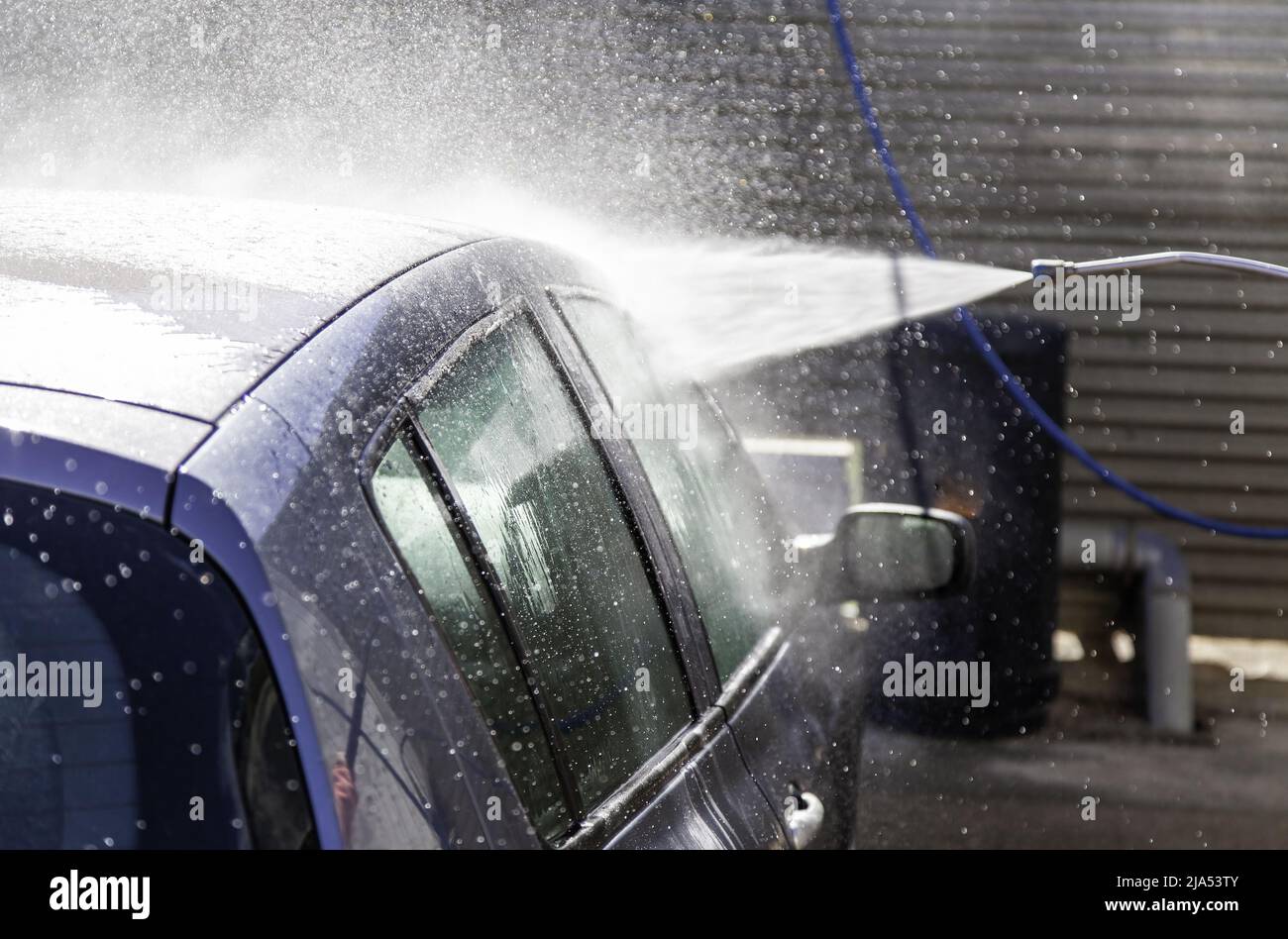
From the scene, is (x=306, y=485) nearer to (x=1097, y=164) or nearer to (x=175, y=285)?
(x=175, y=285)

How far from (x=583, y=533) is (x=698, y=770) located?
0.33 metres

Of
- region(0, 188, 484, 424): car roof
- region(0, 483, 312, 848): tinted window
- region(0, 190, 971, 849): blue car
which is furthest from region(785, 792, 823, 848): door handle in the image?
region(0, 483, 312, 848): tinted window

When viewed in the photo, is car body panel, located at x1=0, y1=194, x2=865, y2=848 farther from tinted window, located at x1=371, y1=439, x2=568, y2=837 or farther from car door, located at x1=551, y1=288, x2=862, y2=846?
car door, located at x1=551, y1=288, x2=862, y2=846

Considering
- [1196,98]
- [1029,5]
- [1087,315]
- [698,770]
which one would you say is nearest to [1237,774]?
[1087,315]

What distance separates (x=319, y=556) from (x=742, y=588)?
55.2 inches

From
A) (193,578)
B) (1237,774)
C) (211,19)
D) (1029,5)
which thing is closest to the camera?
(193,578)

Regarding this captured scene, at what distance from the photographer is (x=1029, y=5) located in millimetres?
6695

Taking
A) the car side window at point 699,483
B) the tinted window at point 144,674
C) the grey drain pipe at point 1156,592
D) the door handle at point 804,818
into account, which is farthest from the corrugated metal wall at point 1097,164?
the tinted window at point 144,674

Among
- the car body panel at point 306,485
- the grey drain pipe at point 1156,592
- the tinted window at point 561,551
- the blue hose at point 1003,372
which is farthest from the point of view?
the grey drain pipe at point 1156,592

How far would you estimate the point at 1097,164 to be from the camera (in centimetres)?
680

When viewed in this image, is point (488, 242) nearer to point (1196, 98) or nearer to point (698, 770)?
point (698, 770)

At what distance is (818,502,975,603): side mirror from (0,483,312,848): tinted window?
1.46 m

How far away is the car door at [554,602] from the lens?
3.64ft

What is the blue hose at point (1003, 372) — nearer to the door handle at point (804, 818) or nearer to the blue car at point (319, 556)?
the door handle at point (804, 818)
